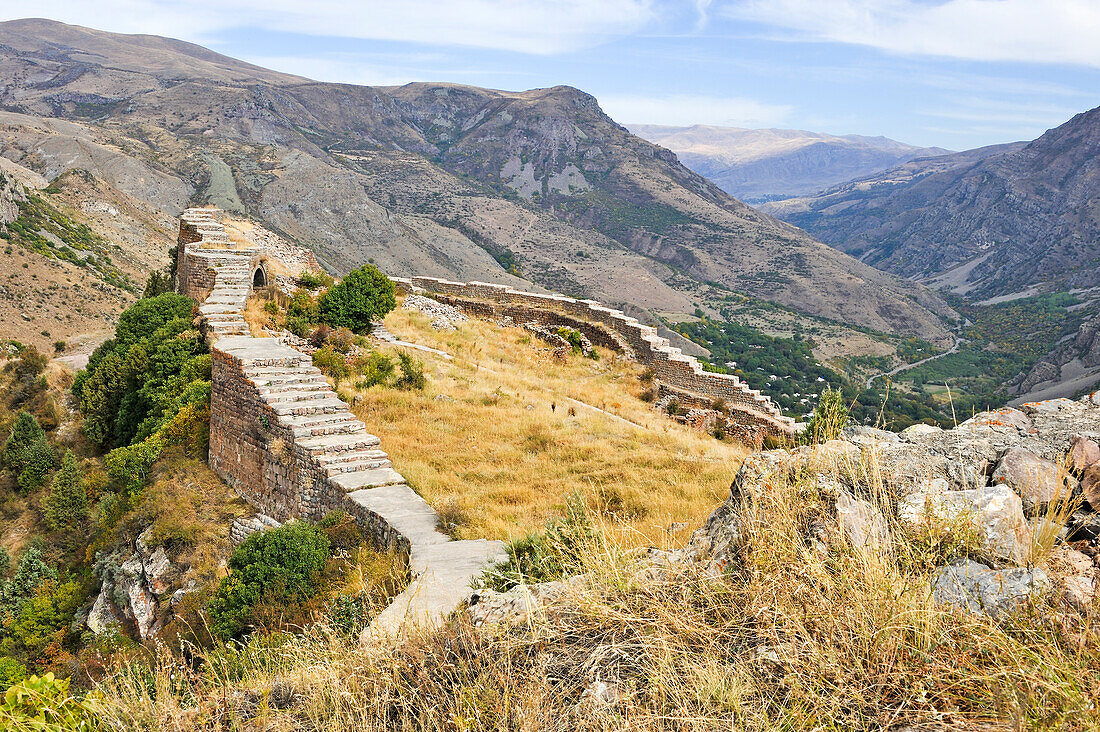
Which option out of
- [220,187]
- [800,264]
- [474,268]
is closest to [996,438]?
[474,268]

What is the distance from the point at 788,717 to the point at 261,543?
5.22 m

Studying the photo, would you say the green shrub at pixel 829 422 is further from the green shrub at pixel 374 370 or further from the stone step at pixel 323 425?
the green shrub at pixel 374 370

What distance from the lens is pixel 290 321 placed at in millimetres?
13930

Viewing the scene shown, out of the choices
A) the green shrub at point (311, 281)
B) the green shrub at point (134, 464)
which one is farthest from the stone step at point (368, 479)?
the green shrub at point (311, 281)

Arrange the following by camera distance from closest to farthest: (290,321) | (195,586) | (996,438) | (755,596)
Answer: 1. (755,596)
2. (996,438)
3. (195,586)
4. (290,321)

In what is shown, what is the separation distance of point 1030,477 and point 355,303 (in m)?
14.4

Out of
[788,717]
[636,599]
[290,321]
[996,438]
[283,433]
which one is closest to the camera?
[788,717]

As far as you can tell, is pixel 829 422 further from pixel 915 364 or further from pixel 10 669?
pixel 915 364

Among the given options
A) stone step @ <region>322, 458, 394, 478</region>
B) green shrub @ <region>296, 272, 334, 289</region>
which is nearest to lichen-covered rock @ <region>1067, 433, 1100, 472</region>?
stone step @ <region>322, 458, 394, 478</region>

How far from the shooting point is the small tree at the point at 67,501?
38.9ft

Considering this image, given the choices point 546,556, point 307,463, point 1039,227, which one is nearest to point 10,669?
point 307,463

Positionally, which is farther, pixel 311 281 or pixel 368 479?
pixel 311 281

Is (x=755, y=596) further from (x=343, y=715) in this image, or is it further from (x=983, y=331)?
(x=983, y=331)

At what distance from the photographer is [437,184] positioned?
131 meters
